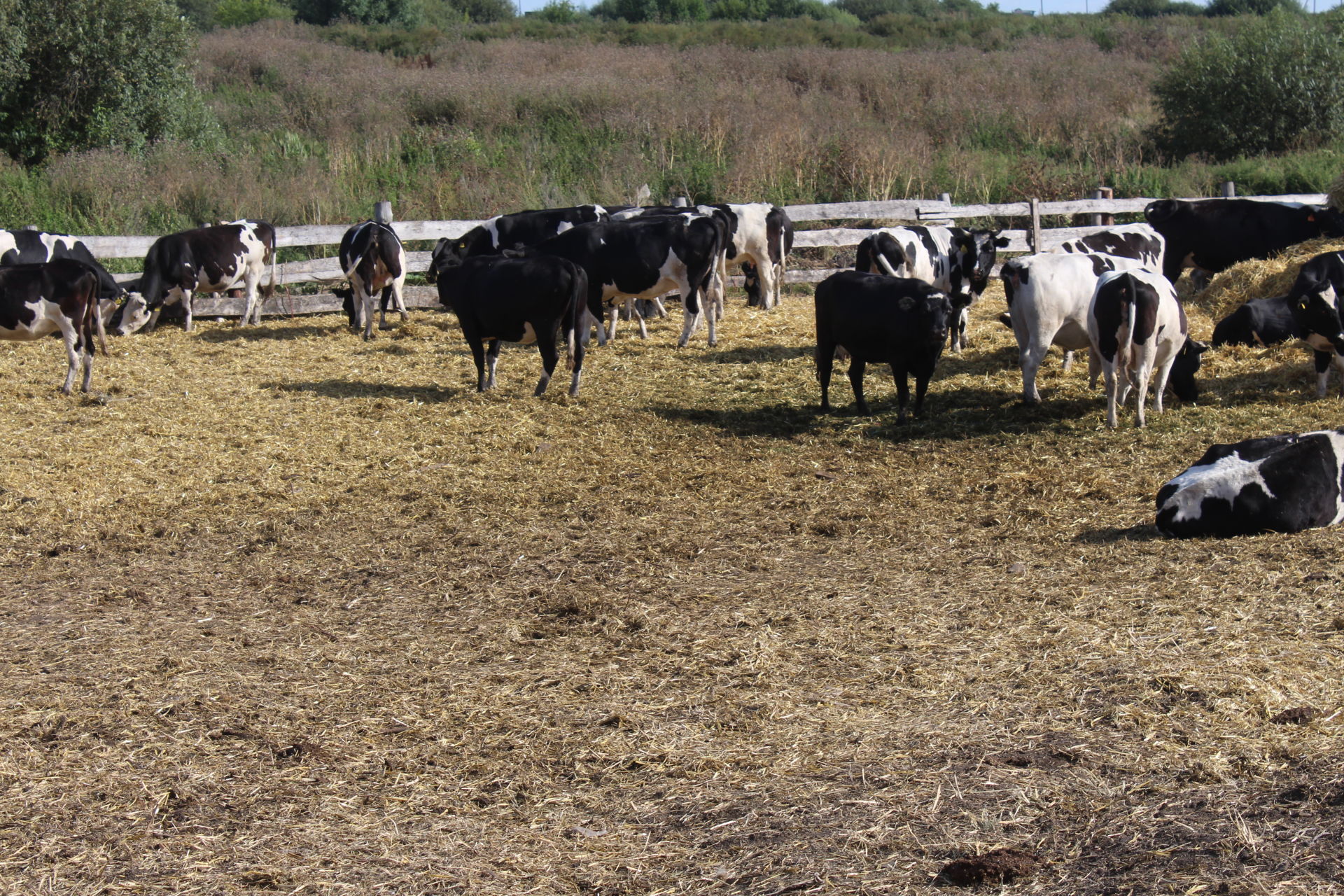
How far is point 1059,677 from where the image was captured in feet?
18.9

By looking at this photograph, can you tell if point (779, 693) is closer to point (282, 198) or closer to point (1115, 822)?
point (1115, 822)

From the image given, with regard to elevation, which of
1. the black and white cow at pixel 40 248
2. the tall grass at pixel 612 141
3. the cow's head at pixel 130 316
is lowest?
the cow's head at pixel 130 316

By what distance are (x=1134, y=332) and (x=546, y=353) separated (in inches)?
226

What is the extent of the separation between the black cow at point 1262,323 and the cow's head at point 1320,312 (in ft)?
4.92

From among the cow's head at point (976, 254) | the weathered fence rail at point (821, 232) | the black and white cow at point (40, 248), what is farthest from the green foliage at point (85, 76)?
the cow's head at point (976, 254)

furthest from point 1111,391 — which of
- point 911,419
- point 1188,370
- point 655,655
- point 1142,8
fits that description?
point 1142,8

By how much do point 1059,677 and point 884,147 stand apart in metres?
20.6

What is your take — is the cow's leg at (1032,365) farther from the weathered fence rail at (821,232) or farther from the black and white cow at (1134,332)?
the weathered fence rail at (821,232)

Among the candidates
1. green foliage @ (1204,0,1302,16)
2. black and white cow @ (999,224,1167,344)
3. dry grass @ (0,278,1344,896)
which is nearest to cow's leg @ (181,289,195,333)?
dry grass @ (0,278,1344,896)

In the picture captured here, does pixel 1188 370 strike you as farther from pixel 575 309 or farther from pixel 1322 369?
pixel 575 309

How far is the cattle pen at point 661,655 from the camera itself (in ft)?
14.4

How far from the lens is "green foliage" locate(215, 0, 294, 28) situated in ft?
162

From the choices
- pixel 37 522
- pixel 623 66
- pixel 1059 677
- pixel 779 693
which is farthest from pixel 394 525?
pixel 623 66

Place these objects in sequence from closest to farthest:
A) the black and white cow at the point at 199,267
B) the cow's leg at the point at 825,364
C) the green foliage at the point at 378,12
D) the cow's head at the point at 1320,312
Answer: the cow's head at the point at 1320,312
the cow's leg at the point at 825,364
the black and white cow at the point at 199,267
the green foliage at the point at 378,12
